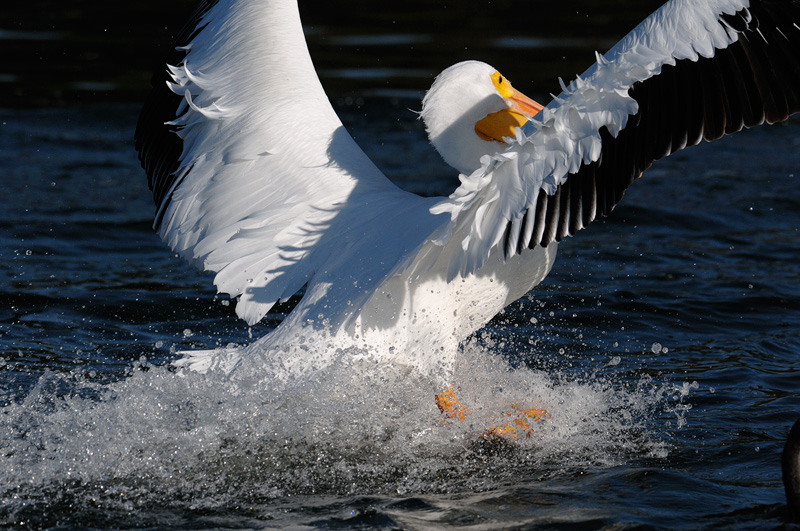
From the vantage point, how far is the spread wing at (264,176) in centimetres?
438

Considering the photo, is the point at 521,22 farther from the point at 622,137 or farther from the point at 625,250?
the point at 622,137

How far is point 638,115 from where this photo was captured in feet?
11.9

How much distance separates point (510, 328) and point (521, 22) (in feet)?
25.0

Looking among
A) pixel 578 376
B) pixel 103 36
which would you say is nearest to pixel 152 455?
pixel 578 376

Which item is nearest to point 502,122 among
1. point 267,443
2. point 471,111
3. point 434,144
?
point 471,111

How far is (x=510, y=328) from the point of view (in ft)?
20.0

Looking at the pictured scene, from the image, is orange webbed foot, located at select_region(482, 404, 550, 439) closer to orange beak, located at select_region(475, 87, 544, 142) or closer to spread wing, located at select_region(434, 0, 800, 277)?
spread wing, located at select_region(434, 0, 800, 277)

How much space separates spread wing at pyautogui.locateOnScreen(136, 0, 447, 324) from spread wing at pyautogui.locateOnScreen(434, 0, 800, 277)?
1.45 ft

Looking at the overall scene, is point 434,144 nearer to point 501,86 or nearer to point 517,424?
point 501,86

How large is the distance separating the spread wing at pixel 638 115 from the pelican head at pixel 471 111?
0.94 meters

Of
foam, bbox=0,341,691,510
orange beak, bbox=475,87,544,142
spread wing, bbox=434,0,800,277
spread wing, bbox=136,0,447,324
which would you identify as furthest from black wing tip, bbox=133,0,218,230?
spread wing, bbox=434,0,800,277

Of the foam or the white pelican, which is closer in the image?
the white pelican

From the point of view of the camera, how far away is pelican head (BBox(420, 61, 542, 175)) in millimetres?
4586

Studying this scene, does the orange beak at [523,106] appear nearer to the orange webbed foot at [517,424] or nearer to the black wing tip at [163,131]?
the orange webbed foot at [517,424]
